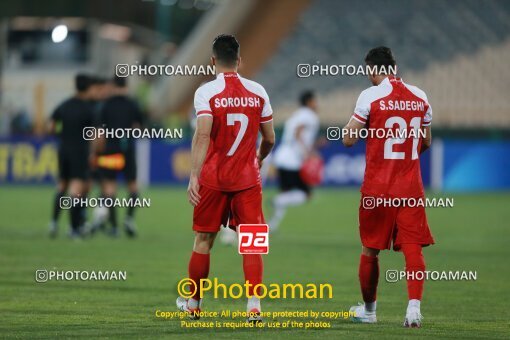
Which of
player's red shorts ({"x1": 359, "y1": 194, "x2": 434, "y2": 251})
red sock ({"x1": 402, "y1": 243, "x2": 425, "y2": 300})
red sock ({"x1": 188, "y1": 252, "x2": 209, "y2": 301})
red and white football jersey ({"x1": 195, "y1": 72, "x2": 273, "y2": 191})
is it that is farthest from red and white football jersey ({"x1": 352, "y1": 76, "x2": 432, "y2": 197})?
red sock ({"x1": 188, "y1": 252, "x2": 209, "y2": 301})

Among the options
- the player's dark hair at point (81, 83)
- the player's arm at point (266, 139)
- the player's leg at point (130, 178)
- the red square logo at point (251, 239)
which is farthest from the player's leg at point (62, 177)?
the red square logo at point (251, 239)

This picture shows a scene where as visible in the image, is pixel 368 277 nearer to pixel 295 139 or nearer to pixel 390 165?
pixel 390 165

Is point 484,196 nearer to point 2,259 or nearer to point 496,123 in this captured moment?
point 496,123

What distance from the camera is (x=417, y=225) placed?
9.11 m

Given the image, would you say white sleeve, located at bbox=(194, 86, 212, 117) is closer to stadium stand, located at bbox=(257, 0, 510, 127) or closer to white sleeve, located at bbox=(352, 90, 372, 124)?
white sleeve, located at bbox=(352, 90, 372, 124)

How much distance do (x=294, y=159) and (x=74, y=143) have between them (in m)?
4.15

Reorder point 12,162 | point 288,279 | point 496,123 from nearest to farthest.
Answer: point 288,279
point 12,162
point 496,123

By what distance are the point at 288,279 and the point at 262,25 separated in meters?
31.6

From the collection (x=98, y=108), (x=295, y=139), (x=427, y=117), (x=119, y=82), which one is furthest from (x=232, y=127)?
(x=295, y=139)

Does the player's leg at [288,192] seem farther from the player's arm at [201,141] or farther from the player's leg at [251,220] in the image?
the player's arm at [201,141]

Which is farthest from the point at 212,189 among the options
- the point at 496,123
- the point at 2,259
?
the point at 496,123

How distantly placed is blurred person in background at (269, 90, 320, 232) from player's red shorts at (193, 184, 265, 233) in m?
10.1

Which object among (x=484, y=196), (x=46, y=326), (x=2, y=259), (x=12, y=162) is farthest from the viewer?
(x=12, y=162)

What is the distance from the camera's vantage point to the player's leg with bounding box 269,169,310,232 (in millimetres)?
19828
